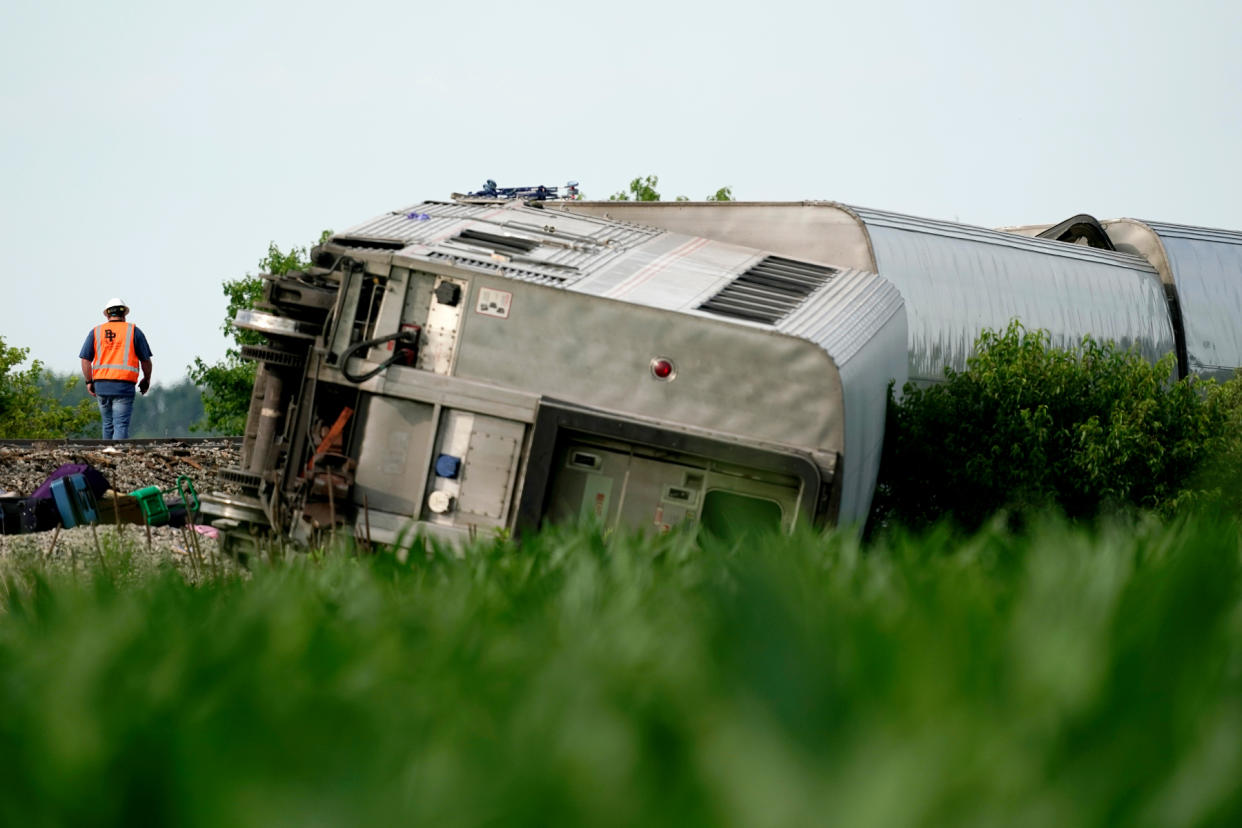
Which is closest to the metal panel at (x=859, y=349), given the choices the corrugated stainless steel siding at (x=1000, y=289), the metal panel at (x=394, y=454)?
the metal panel at (x=394, y=454)

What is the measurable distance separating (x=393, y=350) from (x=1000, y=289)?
41.6 feet

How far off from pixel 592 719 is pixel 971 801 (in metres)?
0.41

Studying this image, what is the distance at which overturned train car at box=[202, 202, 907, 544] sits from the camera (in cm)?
→ 1020

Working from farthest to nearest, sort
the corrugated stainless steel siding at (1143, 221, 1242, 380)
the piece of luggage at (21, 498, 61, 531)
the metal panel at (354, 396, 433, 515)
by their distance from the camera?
1. the corrugated stainless steel siding at (1143, 221, 1242, 380)
2. the piece of luggage at (21, 498, 61, 531)
3. the metal panel at (354, 396, 433, 515)

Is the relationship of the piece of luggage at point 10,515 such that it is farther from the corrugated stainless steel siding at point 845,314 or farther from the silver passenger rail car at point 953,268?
the corrugated stainless steel siding at point 845,314

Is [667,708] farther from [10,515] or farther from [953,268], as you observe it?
[953,268]

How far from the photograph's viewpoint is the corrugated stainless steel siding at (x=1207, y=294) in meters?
22.5

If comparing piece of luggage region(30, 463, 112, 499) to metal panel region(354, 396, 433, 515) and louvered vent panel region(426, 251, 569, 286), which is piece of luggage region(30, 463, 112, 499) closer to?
metal panel region(354, 396, 433, 515)

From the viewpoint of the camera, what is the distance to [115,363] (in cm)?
2009

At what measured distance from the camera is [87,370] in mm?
20375

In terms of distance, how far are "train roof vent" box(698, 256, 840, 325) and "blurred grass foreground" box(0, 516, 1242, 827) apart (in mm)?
8460

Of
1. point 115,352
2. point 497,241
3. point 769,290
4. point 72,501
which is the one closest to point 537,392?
point 497,241

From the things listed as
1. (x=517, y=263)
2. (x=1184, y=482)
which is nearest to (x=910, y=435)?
(x=1184, y=482)

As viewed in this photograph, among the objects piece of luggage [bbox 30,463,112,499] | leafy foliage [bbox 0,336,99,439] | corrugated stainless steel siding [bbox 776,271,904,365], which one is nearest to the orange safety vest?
piece of luggage [bbox 30,463,112,499]
